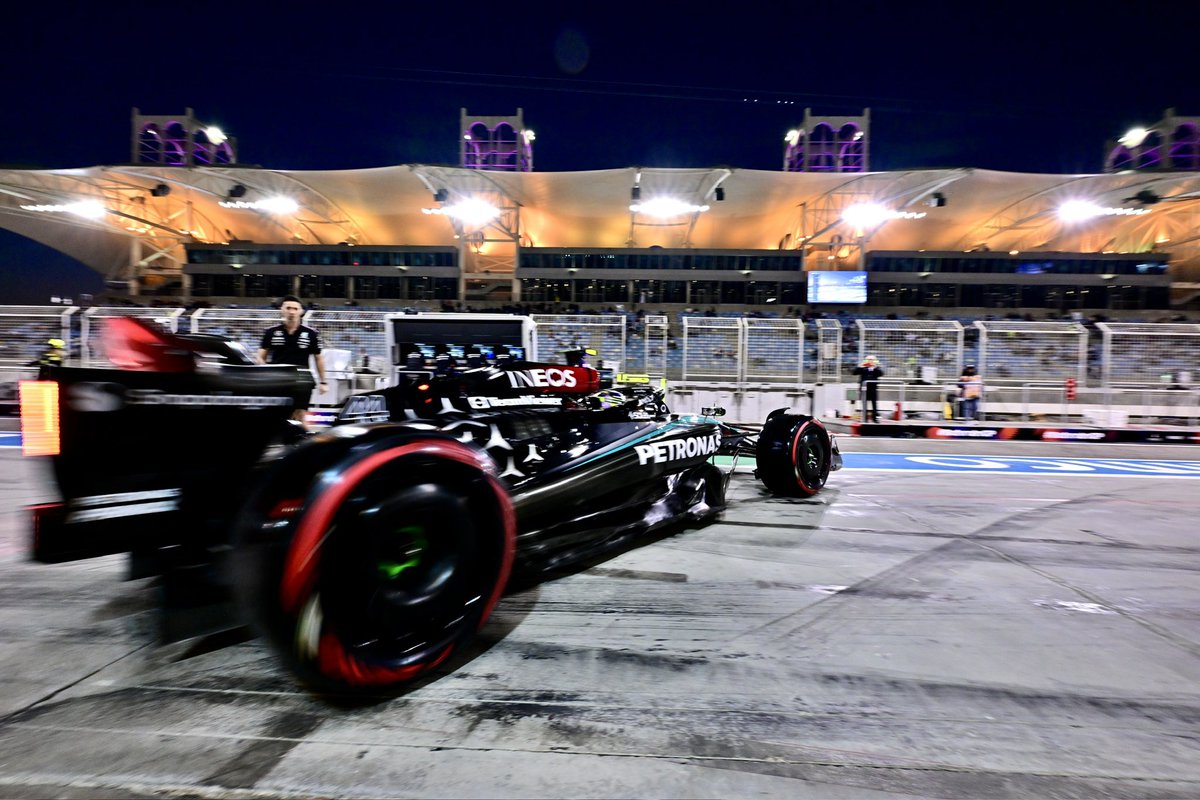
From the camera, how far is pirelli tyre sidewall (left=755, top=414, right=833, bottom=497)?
5.00 meters

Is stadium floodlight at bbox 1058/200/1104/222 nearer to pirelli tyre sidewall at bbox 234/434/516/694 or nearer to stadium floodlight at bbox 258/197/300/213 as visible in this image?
pirelli tyre sidewall at bbox 234/434/516/694

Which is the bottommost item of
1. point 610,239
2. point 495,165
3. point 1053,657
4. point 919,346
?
point 1053,657

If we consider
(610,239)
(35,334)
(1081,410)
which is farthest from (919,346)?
(610,239)

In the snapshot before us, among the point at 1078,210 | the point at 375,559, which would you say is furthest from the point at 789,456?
the point at 1078,210

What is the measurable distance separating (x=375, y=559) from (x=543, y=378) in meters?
1.75

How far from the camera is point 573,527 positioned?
10.2 ft

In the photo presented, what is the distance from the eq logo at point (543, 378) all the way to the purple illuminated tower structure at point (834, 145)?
44.9m

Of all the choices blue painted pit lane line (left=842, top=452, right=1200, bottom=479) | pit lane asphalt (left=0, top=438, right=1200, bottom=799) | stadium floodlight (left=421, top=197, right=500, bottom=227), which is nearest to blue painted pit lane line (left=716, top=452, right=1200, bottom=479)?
blue painted pit lane line (left=842, top=452, right=1200, bottom=479)

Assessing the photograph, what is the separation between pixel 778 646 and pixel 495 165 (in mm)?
50205

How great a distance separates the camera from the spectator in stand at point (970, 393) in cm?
1300

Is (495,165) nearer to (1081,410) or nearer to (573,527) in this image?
(1081,410)

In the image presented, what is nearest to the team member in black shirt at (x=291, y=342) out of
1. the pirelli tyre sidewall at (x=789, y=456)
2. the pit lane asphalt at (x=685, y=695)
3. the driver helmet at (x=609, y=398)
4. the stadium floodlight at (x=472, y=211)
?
the pit lane asphalt at (x=685, y=695)

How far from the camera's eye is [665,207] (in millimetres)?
37438

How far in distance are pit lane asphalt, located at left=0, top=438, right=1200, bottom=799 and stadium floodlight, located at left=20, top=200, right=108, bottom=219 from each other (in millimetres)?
46681
